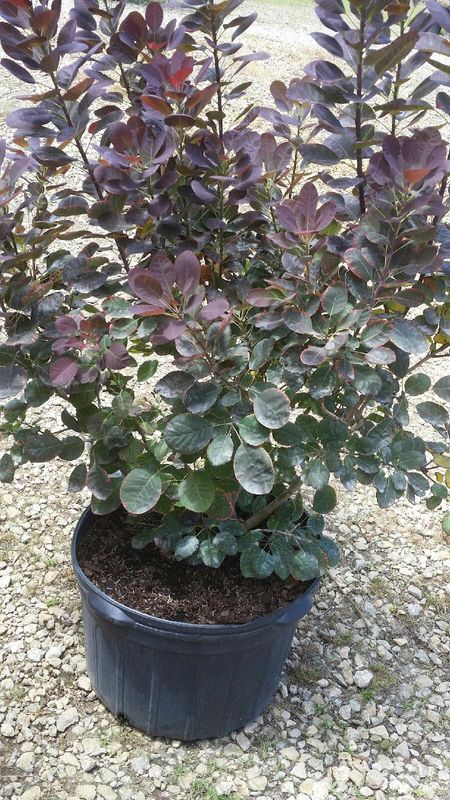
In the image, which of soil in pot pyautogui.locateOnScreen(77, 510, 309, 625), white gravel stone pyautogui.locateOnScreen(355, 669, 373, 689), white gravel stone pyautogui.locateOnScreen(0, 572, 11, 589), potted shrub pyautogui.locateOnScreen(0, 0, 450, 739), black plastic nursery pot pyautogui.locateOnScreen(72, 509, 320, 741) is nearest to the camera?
potted shrub pyautogui.locateOnScreen(0, 0, 450, 739)

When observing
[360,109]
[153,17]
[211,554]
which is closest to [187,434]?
[211,554]

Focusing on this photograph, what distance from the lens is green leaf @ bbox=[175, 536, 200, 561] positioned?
1.74m

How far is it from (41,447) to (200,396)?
43 cm

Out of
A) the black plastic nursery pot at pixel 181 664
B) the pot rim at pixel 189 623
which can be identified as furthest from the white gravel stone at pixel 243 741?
the pot rim at pixel 189 623

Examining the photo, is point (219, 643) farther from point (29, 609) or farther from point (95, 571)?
point (29, 609)

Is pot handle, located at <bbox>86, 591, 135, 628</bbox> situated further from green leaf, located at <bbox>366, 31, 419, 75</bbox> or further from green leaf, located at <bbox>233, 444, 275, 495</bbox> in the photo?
green leaf, located at <bbox>366, 31, 419, 75</bbox>

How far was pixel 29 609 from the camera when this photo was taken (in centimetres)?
226

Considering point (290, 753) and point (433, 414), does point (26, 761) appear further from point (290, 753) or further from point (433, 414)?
point (433, 414)

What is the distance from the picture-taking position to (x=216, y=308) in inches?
50.8

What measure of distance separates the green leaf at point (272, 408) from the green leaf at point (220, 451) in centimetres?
9

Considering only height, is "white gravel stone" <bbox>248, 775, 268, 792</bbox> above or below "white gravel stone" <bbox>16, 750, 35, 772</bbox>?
above

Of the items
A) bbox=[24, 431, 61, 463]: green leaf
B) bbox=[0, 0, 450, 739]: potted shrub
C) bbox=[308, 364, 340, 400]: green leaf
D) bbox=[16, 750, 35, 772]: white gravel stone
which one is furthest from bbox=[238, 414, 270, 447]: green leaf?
bbox=[16, 750, 35, 772]: white gravel stone

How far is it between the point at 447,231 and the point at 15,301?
815 mm

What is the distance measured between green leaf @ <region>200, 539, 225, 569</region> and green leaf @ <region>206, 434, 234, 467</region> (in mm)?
378
